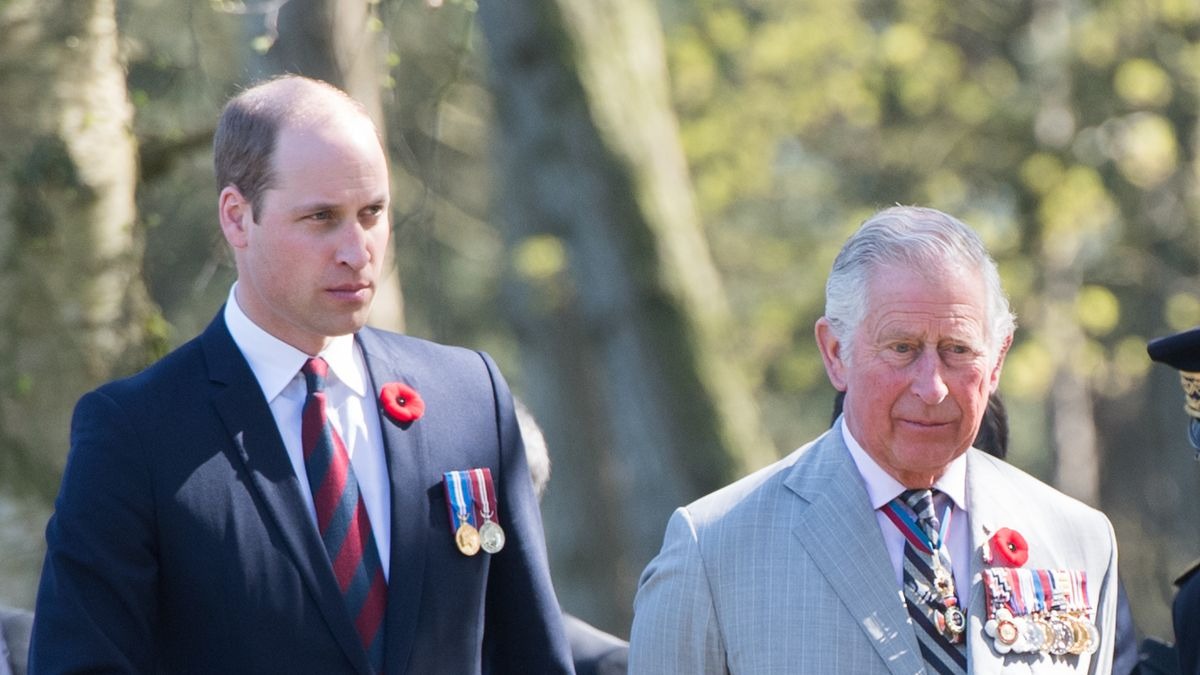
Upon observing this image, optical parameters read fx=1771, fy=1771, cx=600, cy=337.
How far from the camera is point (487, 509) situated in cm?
362

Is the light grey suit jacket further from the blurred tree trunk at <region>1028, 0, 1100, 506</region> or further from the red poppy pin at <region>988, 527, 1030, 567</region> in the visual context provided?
the blurred tree trunk at <region>1028, 0, 1100, 506</region>

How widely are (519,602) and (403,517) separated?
0.35m

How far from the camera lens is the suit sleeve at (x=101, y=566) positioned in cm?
322

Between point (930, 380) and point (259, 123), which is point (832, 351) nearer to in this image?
point (930, 380)

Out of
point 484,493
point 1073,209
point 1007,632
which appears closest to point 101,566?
point 484,493

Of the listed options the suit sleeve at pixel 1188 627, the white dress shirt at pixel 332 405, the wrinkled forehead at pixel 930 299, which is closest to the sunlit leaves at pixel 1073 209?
the suit sleeve at pixel 1188 627

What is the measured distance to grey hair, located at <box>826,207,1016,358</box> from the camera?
348cm

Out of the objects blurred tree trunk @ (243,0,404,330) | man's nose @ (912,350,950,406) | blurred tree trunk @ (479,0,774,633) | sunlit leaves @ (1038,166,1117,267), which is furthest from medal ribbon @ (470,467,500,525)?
sunlit leaves @ (1038,166,1117,267)

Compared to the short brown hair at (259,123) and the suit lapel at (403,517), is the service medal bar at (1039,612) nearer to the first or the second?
the suit lapel at (403,517)

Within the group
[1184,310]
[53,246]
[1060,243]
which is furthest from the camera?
[1060,243]

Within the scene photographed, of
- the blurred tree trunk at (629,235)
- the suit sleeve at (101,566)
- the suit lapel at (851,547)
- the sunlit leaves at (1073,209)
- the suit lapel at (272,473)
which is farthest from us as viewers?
the sunlit leaves at (1073,209)

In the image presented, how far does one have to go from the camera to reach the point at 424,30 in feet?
45.6

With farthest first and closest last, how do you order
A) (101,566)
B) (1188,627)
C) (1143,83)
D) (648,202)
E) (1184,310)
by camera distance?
(1184,310)
(1143,83)
(648,202)
(1188,627)
(101,566)

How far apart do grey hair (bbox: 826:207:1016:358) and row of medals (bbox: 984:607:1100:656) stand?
1.73ft
